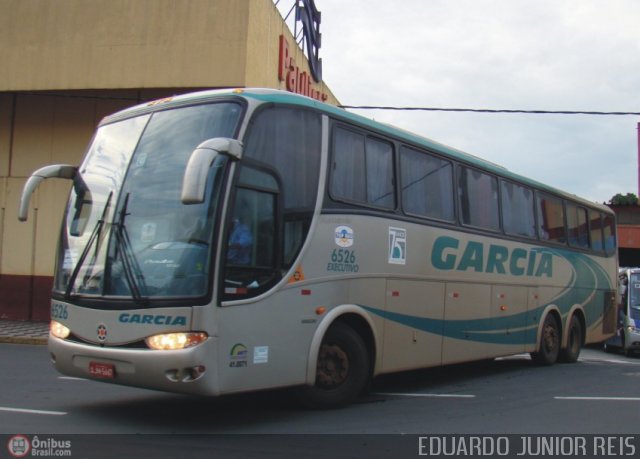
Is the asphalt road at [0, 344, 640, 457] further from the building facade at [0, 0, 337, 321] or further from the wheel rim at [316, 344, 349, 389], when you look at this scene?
the building facade at [0, 0, 337, 321]

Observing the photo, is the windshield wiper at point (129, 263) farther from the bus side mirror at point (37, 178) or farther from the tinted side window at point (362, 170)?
the tinted side window at point (362, 170)

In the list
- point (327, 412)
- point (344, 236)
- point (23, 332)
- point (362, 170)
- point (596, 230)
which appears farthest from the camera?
point (596, 230)

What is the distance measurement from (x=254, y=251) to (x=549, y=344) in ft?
29.0

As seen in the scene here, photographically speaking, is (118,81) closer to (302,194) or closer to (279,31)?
(279,31)

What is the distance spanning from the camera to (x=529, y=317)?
1253cm

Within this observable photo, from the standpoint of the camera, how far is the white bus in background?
1859cm

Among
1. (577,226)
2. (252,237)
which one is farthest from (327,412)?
(577,226)

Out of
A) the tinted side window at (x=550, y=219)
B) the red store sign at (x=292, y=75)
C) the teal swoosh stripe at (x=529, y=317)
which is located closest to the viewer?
the teal swoosh stripe at (x=529, y=317)

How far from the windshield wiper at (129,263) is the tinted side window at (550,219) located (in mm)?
8713

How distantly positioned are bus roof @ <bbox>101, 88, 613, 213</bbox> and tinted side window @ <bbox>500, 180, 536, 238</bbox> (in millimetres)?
256

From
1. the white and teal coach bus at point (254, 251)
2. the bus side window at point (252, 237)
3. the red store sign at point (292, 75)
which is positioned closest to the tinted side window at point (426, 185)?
the white and teal coach bus at point (254, 251)

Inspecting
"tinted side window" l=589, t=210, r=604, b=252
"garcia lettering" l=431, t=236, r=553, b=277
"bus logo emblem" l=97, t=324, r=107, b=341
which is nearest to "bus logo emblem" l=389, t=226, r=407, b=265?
"garcia lettering" l=431, t=236, r=553, b=277

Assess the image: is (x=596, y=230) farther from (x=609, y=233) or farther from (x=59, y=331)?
Answer: (x=59, y=331)

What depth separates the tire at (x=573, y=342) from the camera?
14.3 meters
